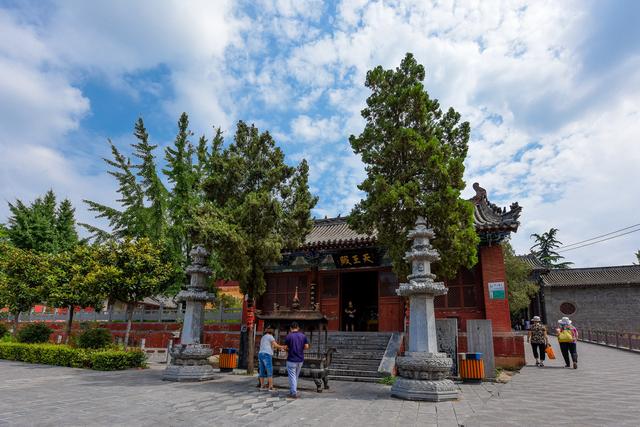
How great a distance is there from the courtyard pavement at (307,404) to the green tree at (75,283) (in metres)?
3.63

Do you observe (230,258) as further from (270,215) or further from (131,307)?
(131,307)

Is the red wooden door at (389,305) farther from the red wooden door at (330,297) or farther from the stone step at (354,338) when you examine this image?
the red wooden door at (330,297)

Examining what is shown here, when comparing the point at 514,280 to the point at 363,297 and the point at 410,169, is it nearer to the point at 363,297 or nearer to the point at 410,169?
the point at 363,297

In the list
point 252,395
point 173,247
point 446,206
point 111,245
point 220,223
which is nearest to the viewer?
point 252,395

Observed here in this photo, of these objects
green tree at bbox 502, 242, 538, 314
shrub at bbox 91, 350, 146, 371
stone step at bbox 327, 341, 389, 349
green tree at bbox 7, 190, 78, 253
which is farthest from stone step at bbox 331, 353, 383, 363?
green tree at bbox 7, 190, 78, 253

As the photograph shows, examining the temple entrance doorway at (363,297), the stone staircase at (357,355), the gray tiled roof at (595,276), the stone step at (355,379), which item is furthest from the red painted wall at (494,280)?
the gray tiled roof at (595,276)

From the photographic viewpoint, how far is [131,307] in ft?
45.7

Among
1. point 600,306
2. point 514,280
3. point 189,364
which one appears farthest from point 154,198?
point 600,306

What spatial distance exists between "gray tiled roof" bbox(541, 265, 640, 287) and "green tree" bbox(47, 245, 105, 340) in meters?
30.4

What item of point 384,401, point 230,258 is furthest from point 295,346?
point 230,258

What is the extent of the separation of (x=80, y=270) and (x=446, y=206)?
12429 mm

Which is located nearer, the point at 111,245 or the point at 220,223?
the point at 220,223

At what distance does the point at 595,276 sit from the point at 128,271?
32.8m

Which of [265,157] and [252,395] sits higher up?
[265,157]
